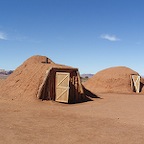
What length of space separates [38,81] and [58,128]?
1069 centimetres

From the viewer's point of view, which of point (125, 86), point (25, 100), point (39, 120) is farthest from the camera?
point (125, 86)

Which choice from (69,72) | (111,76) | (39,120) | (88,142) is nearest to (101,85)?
(111,76)

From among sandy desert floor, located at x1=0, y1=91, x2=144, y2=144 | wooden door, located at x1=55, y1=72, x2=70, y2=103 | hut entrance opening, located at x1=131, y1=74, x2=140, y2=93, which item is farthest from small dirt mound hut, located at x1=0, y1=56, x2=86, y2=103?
hut entrance opening, located at x1=131, y1=74, x2=140, y2=93

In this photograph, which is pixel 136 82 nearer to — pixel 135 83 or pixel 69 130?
pixel 135 83

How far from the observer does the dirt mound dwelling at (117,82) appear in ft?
127

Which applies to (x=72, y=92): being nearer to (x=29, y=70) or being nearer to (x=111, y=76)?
(x=29, y=70)

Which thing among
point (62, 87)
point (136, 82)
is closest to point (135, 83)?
point (136, 82)

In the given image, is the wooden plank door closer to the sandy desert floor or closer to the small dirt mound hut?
the small dirt mound hut

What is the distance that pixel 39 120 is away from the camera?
41.7 feet

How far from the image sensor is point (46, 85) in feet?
69.7

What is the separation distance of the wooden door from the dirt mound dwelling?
17.9 metres

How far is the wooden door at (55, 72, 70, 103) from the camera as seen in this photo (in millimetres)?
21281

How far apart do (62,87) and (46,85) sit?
1323 millimetres

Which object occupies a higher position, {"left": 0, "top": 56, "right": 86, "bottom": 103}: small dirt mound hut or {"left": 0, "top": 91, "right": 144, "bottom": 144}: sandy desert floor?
{"left": 0, "top": 56, "right": 86, "bottom": 103}: small dirt mound hut
